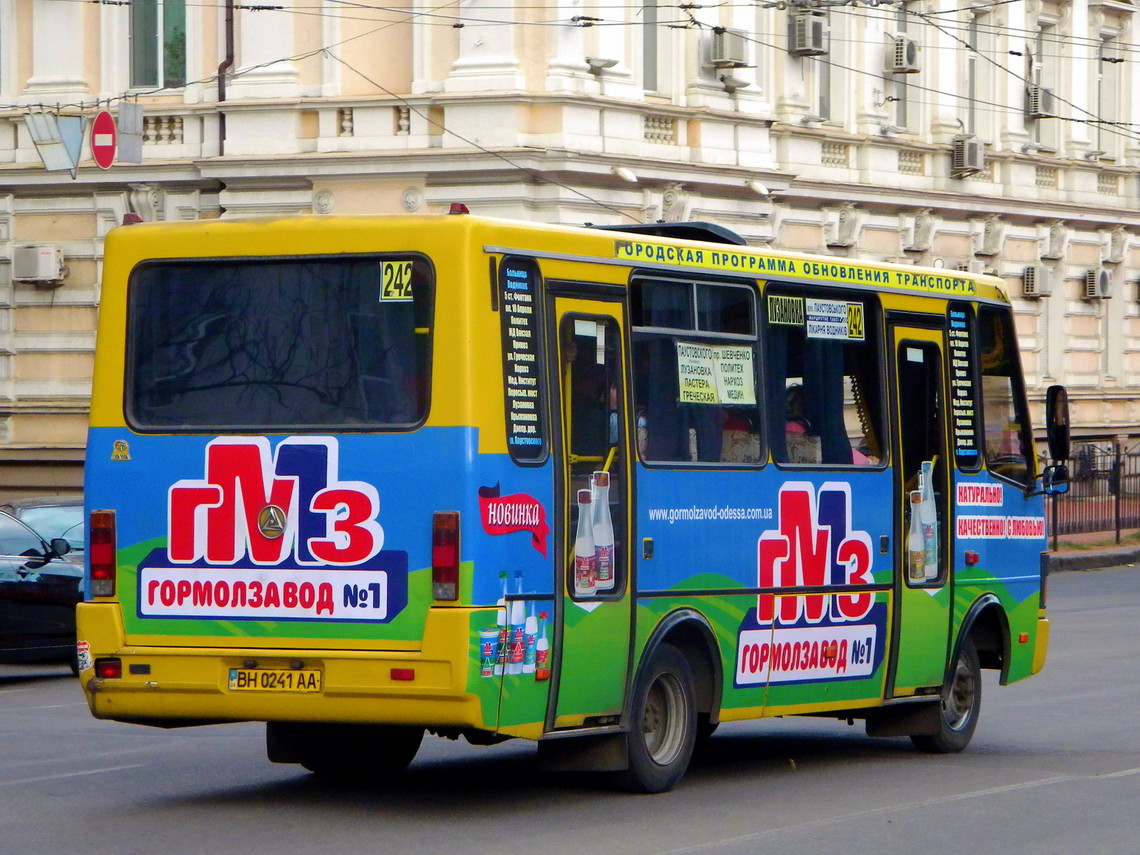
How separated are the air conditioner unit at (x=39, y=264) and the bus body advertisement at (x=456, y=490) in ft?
63.4

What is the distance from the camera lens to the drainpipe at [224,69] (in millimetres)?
27797

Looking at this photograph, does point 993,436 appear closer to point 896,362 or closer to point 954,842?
point 896,362

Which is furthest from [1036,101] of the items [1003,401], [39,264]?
[1003,401]

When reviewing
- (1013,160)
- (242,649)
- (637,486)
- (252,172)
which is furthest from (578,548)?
(1013,160)

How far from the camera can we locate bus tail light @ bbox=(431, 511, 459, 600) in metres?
8.89

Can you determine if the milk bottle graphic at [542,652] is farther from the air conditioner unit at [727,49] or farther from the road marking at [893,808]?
the air conditioner unit at [727,49]

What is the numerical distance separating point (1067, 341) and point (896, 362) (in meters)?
27.5

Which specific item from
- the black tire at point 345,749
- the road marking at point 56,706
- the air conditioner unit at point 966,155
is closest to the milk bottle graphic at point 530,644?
the black tire at point 345,749

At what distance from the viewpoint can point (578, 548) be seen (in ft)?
31.1

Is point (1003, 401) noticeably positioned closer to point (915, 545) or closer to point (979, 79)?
point (915, 545)

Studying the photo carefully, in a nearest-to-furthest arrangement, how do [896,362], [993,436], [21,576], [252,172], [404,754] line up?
[404,754]
[896,362]
[993,436]
[21,576]
[252,172]

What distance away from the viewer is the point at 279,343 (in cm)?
945

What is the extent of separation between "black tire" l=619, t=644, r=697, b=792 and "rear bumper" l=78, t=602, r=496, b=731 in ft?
4.03

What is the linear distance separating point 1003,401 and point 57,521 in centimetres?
878
